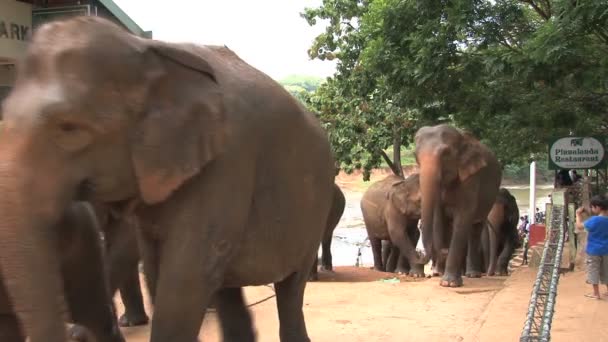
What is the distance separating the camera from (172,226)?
4.07 metres

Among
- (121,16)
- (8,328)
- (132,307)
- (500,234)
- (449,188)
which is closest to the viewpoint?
(8,328)

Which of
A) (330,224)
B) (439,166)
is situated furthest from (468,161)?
(330,224)

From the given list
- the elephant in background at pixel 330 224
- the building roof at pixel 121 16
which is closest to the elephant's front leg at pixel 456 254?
the elephant in background at pixel 330 224

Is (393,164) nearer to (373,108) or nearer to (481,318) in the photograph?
(373,108)

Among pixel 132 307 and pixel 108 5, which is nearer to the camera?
pixel 132 307

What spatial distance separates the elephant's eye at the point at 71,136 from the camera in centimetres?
358

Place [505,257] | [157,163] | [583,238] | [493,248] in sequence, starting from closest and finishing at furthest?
[157,163]
[583,238]
[493,248]
[505,257]

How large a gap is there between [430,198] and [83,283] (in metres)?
7.95

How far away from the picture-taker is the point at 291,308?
5691 millimetres

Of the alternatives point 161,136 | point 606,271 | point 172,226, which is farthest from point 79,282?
point 606,271

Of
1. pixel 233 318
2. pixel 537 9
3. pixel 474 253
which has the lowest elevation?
pixel 474 253

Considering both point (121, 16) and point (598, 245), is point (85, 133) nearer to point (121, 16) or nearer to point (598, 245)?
point (598, 245)

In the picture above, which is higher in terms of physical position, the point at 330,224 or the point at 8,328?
the point at 8,328

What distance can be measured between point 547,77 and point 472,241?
5.76 meters
